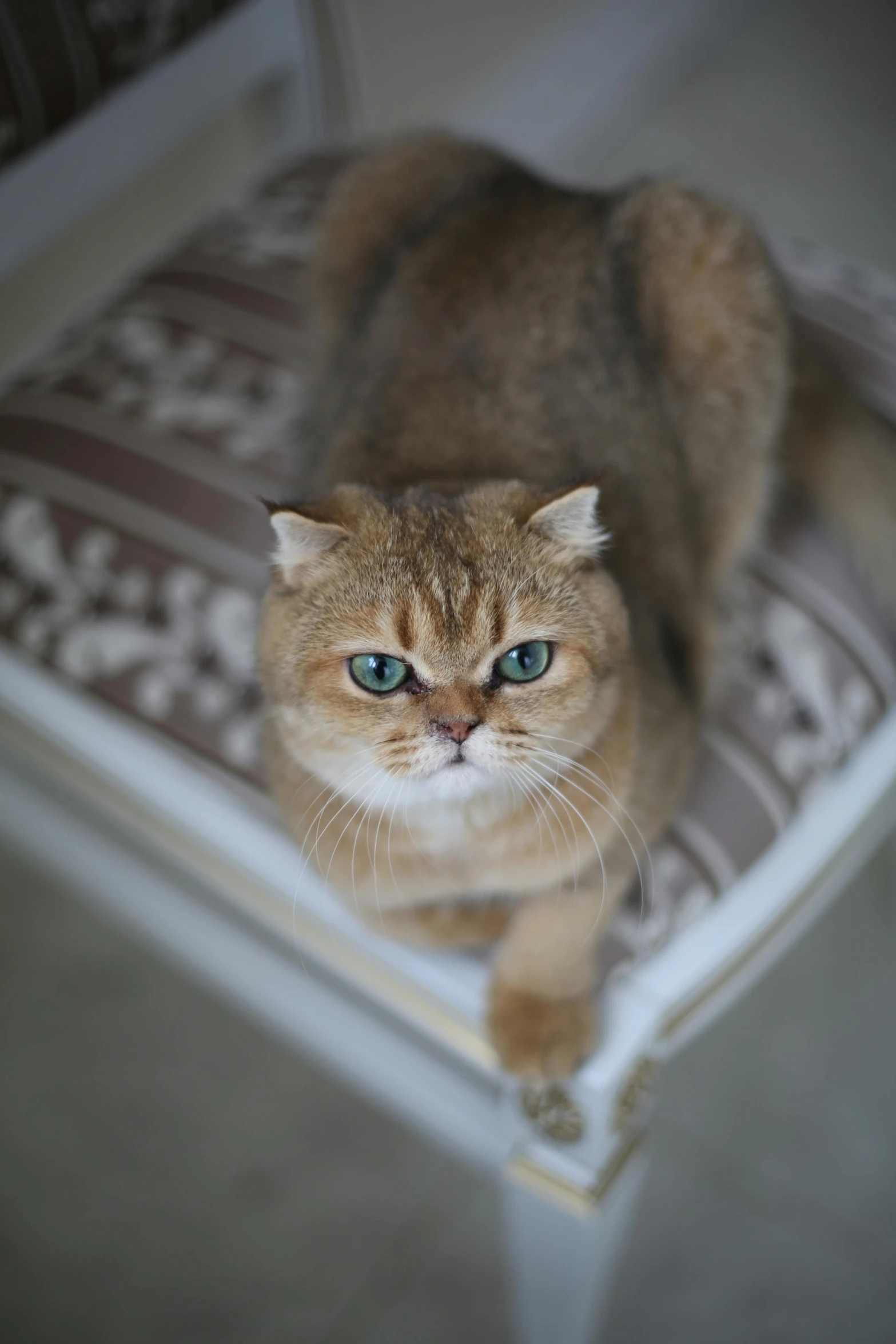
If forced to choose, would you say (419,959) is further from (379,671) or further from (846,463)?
(846,463)

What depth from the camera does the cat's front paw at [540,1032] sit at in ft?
2.94

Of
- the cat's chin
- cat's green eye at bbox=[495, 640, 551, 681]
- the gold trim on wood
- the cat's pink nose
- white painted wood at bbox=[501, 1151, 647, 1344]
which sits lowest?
white painted wood at bbox=[501, 1151, 647, 1344]

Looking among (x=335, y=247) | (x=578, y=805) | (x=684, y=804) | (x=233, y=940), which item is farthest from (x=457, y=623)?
(x=335, y=247)

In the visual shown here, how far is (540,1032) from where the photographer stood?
0.90 meters

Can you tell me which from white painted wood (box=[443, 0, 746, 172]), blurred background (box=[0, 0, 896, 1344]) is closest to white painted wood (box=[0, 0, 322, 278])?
blurred background (box=[0, 0, 896, 1344])

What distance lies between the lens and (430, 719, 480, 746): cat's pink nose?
0.74 meters

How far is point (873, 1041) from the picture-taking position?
1421 millimetres

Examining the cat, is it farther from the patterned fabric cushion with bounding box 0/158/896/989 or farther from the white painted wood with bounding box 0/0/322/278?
the white painted wood with bounding box 0/0/322/278

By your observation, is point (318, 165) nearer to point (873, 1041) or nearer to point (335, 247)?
point (335, 247)

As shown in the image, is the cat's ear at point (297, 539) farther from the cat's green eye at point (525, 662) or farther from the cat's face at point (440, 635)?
the cat's green eye at point (525, 662)

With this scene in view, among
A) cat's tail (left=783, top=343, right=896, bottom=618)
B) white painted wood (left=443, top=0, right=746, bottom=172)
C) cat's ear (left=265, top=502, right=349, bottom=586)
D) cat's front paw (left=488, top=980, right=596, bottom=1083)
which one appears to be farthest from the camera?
white painted wood (left=443, top=0, right=746, bottom=172)

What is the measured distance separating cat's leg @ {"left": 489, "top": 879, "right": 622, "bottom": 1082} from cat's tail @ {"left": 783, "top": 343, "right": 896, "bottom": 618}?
0.43 meters

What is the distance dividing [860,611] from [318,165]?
2.67ft

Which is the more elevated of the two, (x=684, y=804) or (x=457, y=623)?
(x=457, y=623)
